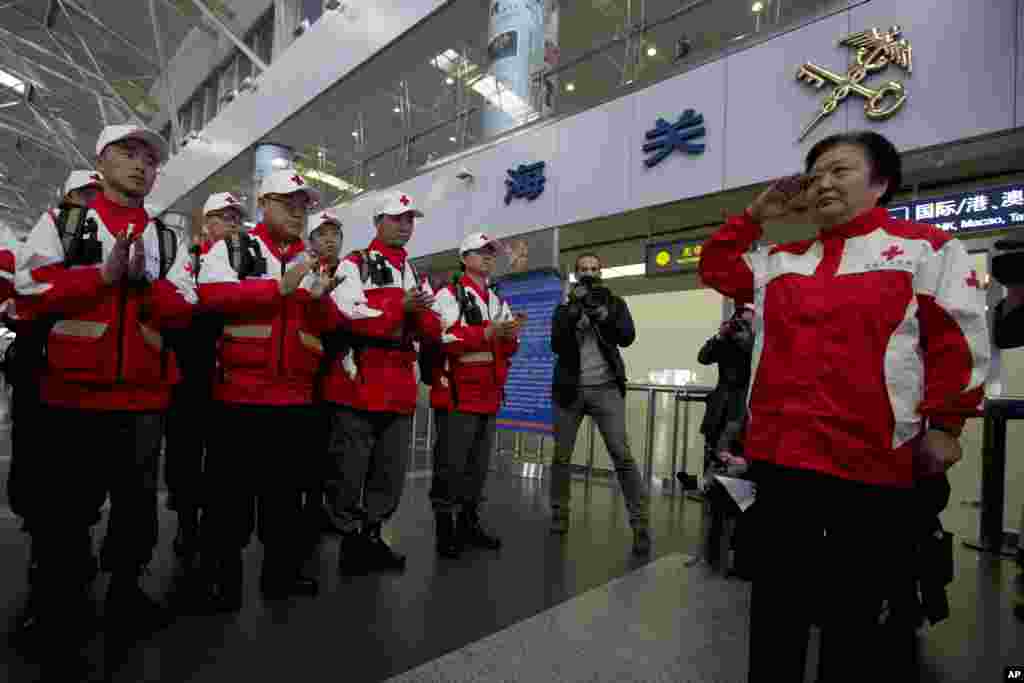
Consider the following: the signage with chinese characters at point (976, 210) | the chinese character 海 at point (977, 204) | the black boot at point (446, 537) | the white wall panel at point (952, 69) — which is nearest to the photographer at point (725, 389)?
the signage with chinese characters at point (976, 210)

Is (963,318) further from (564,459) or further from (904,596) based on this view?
(564,459)

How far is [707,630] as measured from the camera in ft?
7.34

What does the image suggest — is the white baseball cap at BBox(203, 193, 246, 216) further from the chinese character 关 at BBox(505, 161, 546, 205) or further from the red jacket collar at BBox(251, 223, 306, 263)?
the chinese character 关 at BBox(505, 161, 546, 205)

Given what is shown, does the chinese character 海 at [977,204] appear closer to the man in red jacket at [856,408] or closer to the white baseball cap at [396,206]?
the man in red jacket at [856,408]

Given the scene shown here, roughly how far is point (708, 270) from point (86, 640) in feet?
7.71

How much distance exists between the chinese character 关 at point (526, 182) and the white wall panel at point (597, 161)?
0.29 meters

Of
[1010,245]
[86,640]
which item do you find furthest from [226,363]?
[1010,245]

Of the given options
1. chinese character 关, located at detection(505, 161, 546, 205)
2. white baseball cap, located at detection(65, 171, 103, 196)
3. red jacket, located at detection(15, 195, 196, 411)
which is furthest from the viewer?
chinese character 关, located at detection(505, 161, 546, 205)

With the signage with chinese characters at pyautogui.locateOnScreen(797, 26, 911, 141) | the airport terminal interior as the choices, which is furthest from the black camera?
the signage with chinese characters at pyautogui.locateOnScreen(797, 26, 911, 141)

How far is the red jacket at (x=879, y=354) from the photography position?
121 cm

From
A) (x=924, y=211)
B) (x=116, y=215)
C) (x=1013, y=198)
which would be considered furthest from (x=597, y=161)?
(x=116, y=215)

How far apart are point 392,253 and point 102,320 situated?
1.37m

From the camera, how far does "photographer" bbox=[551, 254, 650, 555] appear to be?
3.49 m

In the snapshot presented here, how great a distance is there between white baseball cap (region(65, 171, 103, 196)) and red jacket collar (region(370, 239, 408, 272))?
1.19 m
